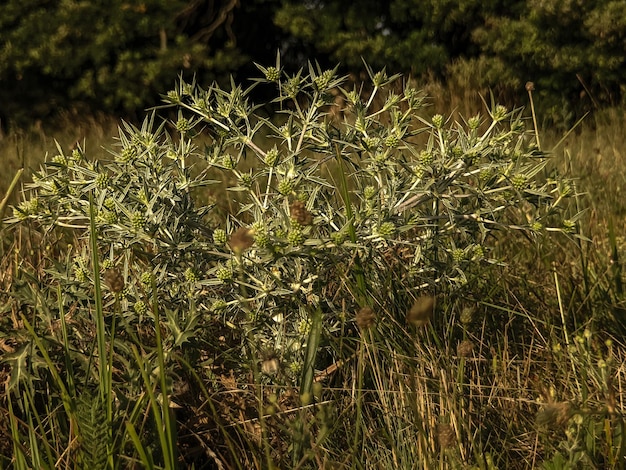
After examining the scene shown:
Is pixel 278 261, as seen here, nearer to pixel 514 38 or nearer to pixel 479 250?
pixel 479 250

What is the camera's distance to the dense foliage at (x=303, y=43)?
8953 millimetres

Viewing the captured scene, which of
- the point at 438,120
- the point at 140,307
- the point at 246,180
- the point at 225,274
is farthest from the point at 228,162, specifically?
the point at 438,120

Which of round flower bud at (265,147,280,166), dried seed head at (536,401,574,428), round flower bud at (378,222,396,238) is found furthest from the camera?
round flower bud at (265,147,280,166)

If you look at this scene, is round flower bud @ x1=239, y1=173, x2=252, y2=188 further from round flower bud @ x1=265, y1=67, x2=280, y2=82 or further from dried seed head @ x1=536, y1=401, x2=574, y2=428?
dried seed head @ x1=536, y1=401, x2=574, y2=428

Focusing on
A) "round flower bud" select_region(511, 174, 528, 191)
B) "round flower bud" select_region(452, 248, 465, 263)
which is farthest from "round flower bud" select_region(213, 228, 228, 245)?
"round flower bud" select_region(511, 174, 528, 191)

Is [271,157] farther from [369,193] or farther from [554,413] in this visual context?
[554,413]

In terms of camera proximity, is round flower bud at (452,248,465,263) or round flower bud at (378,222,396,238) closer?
round flower bud at (378,222,396,238)

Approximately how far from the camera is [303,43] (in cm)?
1130

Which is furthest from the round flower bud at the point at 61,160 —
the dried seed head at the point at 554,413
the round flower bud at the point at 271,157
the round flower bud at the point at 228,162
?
the dried seed head at the point at 554,413

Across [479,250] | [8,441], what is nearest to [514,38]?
[479,250]

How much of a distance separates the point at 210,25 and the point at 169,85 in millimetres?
1067

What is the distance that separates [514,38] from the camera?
906 cm

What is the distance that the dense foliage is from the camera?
29.4 feet

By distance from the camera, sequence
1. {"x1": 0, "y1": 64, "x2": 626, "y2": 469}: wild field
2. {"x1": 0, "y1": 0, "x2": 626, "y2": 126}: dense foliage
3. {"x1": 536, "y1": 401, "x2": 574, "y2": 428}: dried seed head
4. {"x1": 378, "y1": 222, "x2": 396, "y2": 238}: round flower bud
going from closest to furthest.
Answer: {"x1": 536, "y1": 401, "x2": 574, "y2": 428}: dried seed head, {"x1": 0, "y1": 64, "x2": 626, "y2": 469}: wild field, {"x1": 378, "y1": 222, "x2": 396, "y2": 238}: round flower bud, {"x1": 0, "y1": 0, "x2": 626, "y2": 126}: dense foliage
